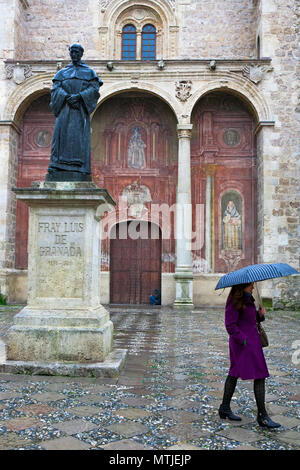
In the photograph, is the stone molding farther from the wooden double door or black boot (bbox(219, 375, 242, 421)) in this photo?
black boot (bbox(219, 375, 242, 421))

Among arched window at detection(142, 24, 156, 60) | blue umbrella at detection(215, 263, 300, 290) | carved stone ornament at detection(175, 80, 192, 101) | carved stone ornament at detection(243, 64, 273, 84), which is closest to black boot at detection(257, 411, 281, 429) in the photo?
blue umbrella at detection(215, 263, 300, 290)

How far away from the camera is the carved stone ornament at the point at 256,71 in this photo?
1478cm

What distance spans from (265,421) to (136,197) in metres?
13.0

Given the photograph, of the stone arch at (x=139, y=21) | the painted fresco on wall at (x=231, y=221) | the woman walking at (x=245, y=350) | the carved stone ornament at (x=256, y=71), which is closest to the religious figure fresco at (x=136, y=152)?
the painted fresco on wall at (x=231, y=221)

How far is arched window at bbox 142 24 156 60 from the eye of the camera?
Answer: 57.1ft

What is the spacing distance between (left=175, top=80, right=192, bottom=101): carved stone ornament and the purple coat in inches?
485

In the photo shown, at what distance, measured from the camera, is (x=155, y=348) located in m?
6.96

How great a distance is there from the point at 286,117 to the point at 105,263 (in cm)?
776

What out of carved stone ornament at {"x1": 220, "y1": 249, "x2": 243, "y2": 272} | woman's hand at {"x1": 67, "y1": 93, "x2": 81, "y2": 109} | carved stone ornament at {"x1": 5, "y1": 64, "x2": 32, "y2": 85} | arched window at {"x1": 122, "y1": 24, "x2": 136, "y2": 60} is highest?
arched window at {"x1": 122, "y1": 24, "x2": 136, "y2": 60}

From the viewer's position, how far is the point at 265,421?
354 centimetres

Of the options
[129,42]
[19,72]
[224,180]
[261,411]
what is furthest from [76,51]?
[129,42]

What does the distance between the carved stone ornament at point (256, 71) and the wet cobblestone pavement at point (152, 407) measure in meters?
10.5

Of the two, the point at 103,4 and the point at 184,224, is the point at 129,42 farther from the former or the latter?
the point at 184,224

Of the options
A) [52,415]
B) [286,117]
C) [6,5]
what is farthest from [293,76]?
[52,415]
